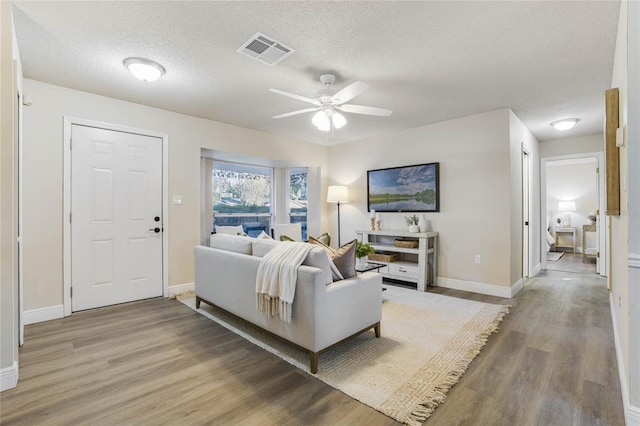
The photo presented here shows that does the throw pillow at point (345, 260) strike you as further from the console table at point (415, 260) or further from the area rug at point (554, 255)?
the area rug at point (554, 255)

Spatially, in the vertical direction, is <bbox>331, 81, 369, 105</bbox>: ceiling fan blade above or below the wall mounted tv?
above

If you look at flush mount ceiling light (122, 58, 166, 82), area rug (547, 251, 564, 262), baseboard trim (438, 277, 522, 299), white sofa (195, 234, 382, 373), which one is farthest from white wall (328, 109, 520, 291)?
flush mount ceiling light (122, 58, 166, 82)

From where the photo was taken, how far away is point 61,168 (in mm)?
3188

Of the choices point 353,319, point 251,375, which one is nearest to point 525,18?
point 353,319

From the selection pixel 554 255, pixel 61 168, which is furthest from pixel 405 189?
pixel 554 255

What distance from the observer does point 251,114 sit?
409 centimetres

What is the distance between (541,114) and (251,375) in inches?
183

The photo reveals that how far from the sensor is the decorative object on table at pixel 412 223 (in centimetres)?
448

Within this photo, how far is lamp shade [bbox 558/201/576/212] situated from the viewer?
7590mm

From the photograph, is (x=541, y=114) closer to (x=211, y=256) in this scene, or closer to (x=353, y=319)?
(x=353, y=319)

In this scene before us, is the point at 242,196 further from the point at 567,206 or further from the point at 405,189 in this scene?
the point at 567,206

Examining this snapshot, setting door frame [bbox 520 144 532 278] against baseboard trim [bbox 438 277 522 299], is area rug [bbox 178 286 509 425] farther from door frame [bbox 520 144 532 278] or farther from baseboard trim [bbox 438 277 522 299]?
door frame [bbox 520 144 532 278]

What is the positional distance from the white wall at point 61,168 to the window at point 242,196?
145cm

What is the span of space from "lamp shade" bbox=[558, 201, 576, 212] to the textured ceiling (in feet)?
16.1
